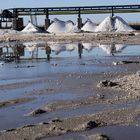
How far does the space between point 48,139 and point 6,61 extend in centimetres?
1916

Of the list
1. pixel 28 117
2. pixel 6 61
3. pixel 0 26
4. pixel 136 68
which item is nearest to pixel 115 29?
pixel 0 26

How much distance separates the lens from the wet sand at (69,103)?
10711mm

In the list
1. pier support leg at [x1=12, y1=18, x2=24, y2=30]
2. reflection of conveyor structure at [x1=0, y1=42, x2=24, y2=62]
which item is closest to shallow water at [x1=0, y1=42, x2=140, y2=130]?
reflection of conveyor structure at [x1=0, y1=42, x2=24, y2=62]

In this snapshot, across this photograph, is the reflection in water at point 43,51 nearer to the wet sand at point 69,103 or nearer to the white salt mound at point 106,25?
the wet sand at point 69,103

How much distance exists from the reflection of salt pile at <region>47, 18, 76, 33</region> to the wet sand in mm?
41309

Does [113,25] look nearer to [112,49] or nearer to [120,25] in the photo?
[120,25]

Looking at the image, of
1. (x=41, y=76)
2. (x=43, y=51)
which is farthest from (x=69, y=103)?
(x=43, y=51)

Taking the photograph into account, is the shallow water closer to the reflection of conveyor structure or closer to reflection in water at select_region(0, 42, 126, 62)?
reflection in water at select_region(0, 42, 126, 62)

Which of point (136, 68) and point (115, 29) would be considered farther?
point (115, 29)

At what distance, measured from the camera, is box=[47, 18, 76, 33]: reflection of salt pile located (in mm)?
62000

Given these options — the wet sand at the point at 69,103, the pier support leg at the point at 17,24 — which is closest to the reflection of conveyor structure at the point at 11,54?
the wet sand at the point at 69,103

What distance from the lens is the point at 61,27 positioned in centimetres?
6388

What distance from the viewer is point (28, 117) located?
12.0 metres

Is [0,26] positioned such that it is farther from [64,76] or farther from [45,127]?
[45,127]
